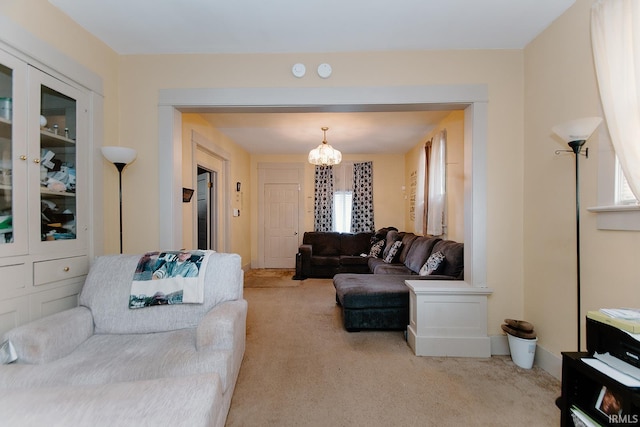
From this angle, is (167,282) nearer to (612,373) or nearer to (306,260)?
(612,373)

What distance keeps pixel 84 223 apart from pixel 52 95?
2.90 feet

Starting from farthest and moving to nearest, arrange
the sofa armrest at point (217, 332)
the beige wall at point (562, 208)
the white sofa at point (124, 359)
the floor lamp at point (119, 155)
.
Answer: the floor lamp at point (119, 155), the beige wall at point (562, 208), the sofa armrest at point (217, 332), the white sofa at point (124, 359)

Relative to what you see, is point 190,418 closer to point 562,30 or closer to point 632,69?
point 632,69

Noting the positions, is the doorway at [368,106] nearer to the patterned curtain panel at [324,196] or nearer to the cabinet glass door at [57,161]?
the cabinet glass door at [57,161]

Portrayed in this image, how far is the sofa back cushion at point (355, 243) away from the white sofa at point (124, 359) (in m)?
4.03

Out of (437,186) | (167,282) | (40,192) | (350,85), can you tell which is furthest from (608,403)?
(437,186)

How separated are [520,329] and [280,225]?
492 cm

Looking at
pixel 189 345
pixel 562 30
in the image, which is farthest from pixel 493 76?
pixel 189 345

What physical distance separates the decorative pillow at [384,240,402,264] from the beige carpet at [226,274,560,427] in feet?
6.24

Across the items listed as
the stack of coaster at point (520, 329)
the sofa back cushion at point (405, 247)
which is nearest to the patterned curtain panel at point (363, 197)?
the sofa back cushion at point (405, 247)

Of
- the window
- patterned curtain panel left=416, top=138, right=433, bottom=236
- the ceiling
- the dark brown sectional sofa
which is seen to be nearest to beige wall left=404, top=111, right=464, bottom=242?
the dark brown sectional sofa

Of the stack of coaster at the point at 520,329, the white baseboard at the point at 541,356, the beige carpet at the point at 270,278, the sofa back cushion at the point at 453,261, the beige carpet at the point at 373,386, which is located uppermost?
the sofa back cushion at the point at 453,261

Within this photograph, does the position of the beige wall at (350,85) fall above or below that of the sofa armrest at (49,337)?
above

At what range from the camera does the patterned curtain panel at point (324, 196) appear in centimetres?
641
